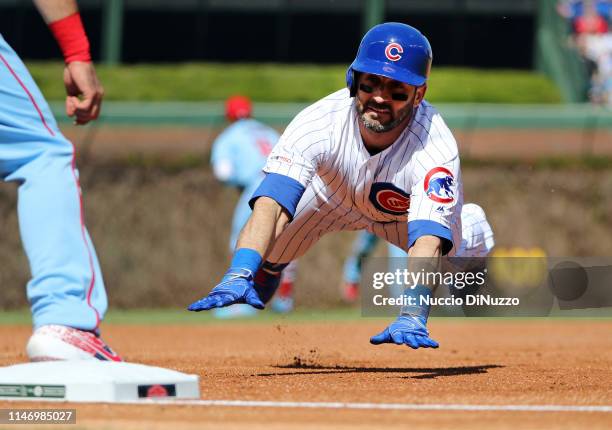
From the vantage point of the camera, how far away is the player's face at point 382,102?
5957mm

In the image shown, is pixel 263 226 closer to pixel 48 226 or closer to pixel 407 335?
pixel 407 335

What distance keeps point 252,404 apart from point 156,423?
0.61 metres

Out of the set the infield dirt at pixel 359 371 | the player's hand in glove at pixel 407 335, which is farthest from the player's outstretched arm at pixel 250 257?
the player's hand in glove at pixel 407 335

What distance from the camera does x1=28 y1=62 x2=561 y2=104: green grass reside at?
18.2m

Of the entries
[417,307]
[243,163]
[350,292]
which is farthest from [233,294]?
[350,292]

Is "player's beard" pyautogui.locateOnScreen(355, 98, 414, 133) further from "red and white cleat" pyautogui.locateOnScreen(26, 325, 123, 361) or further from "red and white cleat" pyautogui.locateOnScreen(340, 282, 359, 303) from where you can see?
"red and white cleat" pyautogui.locateOnScreen(340, 282, 359, 303)

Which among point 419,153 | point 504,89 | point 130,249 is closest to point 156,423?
point 419,153

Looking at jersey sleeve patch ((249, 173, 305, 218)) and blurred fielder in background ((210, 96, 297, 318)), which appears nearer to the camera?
jersey sleeve patch ((249, 173, 305, 218))

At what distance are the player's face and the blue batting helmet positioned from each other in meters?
0.07

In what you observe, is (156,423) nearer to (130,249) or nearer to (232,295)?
(232,295)

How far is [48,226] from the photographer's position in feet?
14.2

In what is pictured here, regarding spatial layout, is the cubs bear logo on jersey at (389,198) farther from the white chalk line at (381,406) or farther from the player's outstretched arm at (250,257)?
the white chalk line at (381,406)

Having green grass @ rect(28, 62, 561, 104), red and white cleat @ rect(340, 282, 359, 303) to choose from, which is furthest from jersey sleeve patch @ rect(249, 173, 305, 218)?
green grass @ rect(28, 62, 561, 104)

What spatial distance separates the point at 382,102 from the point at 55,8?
191 cm
